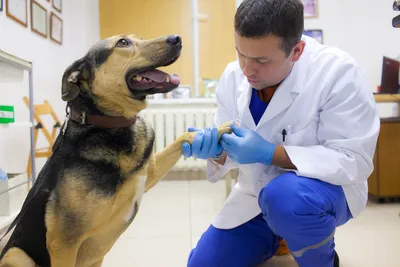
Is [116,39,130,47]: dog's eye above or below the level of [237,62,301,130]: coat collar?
above

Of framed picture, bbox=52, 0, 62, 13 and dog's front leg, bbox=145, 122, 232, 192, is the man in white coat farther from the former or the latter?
framed picture, bbox=52, 0, 62, 13

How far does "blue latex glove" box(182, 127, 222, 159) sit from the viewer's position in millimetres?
1197

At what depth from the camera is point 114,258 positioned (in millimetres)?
1702

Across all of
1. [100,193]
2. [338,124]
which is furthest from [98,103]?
[338,124]

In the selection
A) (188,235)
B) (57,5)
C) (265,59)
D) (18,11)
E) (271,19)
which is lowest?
(188,235)

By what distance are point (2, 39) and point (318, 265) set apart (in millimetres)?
2514

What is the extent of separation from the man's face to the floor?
0.87m

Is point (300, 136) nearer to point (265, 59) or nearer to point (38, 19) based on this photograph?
point (265, 59)

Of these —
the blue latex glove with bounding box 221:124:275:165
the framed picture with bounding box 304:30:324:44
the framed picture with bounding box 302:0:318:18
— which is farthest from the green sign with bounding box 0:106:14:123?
the framed picture with bounding box 302:0:318:18

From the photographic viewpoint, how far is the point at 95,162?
3.21 ft

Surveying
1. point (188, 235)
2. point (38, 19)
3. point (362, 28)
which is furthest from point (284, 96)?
point (362, 28)

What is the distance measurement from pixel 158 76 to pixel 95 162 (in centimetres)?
32

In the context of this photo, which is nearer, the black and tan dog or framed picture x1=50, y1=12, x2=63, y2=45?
the black and tan dog

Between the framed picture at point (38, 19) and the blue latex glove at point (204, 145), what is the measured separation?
7.84ft
